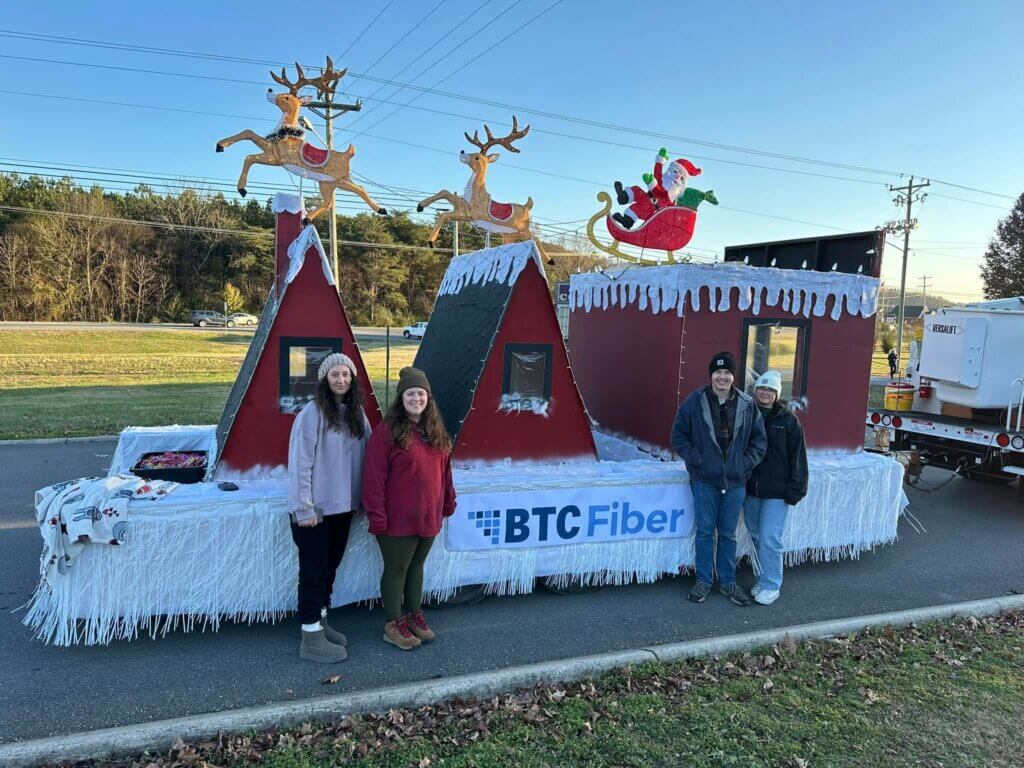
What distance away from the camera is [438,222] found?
560 cm

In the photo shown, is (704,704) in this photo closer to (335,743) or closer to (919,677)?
(919,677)

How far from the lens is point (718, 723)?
322cm

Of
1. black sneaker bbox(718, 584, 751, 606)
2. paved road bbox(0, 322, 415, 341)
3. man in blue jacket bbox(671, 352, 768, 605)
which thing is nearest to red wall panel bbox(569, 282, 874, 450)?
man in blue jacket bbox(671, 352, 768, 605)

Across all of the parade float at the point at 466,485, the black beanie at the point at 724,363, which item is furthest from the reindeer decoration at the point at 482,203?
the black beanie at the point at 724,363

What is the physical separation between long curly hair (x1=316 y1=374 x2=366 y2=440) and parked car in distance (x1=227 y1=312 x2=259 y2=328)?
3876 centimetres

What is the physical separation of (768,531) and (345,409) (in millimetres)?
3236

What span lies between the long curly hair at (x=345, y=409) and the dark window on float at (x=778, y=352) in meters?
Result: 3.74

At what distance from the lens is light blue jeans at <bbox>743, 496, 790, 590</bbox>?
4812 mm

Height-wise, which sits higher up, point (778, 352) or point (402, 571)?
point (778, 352)

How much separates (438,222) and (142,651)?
151 inches

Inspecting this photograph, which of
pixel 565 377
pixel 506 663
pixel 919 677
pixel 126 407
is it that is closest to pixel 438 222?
pixel 565 377

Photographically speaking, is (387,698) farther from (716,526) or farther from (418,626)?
(716,526)

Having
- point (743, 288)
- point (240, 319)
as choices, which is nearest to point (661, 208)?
point (743, 288)

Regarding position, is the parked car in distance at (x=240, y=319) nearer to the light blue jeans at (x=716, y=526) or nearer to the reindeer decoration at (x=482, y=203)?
the reindeer decoration at (x=482, y=203)
